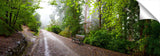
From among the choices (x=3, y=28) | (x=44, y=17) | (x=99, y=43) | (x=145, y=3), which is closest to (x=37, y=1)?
(x=3, y=28)

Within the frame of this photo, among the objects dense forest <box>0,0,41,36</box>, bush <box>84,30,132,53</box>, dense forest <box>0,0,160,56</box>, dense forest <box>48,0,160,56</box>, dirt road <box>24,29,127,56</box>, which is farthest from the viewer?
bush <box>84,30,132,53</box>

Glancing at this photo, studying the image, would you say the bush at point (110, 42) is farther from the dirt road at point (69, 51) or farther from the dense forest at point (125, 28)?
the dirt road at point (69, 51)

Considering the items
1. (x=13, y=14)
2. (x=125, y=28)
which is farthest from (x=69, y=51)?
(x=13, y=14)

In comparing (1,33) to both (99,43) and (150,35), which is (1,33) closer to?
(99,43)

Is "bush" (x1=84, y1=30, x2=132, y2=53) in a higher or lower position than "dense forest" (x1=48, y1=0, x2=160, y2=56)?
lower

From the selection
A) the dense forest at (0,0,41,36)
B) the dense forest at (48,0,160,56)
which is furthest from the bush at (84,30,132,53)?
Result: the dense forest at (0,0,41,36)

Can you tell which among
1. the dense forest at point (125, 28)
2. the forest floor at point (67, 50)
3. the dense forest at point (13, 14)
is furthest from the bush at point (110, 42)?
the dense forest at point (13, 14)

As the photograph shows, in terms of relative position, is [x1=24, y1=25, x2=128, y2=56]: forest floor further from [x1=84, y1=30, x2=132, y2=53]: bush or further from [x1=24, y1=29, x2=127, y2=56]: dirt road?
[x1=84, y1=30, x2=132, y2=53]: bush

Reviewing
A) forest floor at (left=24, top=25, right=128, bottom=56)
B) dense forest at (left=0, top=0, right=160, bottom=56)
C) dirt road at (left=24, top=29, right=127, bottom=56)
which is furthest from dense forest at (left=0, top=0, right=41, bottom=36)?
dirt road at (left=24, top=29, right=127, bottom=56)

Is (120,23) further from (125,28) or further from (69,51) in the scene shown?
(69,51)

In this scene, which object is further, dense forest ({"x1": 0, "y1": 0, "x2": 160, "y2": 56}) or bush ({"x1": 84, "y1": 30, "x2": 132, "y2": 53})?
bush ({"x1": 84, "y1": 30, "x2": 132, "y2": 53})

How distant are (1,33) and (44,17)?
126203 millimetres

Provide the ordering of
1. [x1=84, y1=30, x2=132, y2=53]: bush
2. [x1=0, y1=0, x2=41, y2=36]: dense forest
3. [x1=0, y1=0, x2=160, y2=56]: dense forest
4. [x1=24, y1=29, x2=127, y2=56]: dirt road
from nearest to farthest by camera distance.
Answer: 1. [x1=0, y1=0, x2=160, y2=56]: dense forest
2. [x1=0, y1=0, x2=41, y2=36]: dense forest
3. [x1=24, y1=29, x2=127, y2=56]: dirt road
4. [x1=84, y1=30, x2=132, y2=53]: bush

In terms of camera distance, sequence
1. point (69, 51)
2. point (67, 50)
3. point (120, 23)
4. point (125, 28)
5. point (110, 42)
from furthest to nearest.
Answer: point (110, 42)
point (67, 50)
point (69, 51)
point (125, 28)
point (120, 23)
